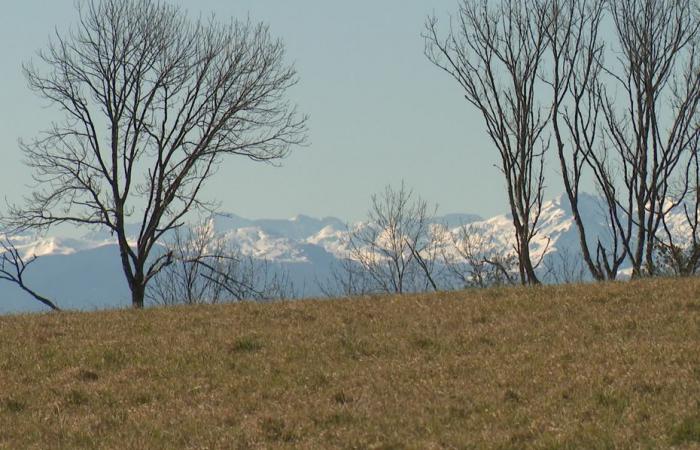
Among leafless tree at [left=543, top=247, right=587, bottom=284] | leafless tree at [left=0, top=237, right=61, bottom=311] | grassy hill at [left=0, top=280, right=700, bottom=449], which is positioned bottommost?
grassy hill at [left=0, top=280, right=700, bottom=449]

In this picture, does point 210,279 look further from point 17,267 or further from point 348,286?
point 348,286

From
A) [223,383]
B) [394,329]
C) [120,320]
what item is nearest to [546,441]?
[223,383]

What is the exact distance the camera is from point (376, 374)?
786 inches

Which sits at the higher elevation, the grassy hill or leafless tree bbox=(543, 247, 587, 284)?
leafless tree bbox=(543, 247, 587, 284)

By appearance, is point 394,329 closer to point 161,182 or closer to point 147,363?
point 147,363

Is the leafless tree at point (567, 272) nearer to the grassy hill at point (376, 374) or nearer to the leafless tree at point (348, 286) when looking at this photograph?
the grassy hill at point (376, 374)

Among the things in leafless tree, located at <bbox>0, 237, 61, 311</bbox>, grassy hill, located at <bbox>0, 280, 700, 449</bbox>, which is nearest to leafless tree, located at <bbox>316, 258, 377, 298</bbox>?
grassy hill, located at <bbox>0, 280, 700, 449</bbox>

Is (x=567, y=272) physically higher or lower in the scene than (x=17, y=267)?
lower

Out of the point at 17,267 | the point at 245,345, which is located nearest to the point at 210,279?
the point at 17,267

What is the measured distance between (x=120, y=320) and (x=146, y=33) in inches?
807

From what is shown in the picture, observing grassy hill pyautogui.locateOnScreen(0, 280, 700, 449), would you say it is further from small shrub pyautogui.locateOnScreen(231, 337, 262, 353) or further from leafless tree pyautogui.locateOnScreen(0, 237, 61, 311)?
leafless tree pyautogui.locateOnScreen(0, 237, 61, 311)

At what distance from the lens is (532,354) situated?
2031 centimetres

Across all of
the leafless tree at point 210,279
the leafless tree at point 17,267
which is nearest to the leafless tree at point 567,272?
the leafless tree at point 210,279

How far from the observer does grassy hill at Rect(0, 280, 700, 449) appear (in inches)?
643
